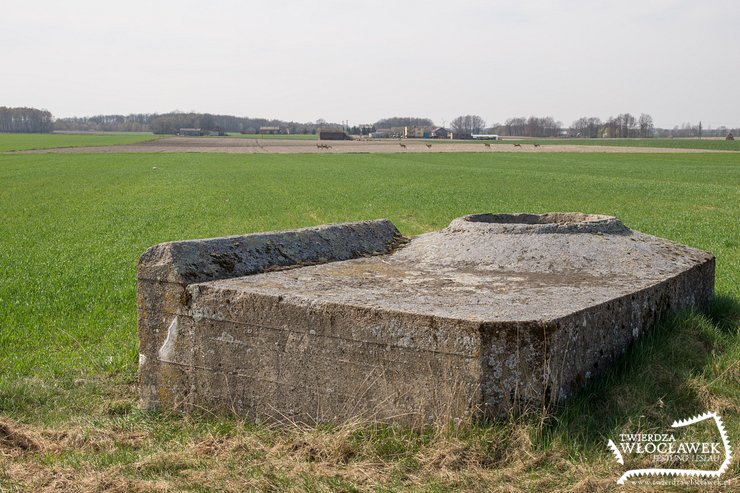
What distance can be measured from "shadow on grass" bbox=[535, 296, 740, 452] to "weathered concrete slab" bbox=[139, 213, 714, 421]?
0.12m

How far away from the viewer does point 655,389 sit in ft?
16.1

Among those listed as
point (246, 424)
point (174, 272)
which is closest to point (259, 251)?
point (174, 272)

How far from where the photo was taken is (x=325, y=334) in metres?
4.86

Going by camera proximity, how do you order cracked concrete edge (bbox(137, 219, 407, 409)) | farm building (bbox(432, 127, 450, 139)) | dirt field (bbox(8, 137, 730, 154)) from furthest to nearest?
farm building (bbox(432, 127, 450, 139)) → dirt field (bbox(8, 137, 730, 154)) → cracked concrete edge (bbox(137, 219, 407, 409))

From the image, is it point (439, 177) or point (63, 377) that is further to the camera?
→ point (439, 177)

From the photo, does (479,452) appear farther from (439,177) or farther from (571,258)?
(439,177)

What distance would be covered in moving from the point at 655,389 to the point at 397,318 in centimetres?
174

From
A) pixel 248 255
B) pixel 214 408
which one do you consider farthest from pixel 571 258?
pixel 214 408

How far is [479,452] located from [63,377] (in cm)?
407

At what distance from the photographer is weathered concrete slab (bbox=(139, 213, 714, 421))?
4.46m

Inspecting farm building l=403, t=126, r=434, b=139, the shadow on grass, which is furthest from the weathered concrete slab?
farm building l=403, t=126, r=434, b=139

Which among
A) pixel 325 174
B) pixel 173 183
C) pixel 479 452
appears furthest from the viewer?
pixel 325 174

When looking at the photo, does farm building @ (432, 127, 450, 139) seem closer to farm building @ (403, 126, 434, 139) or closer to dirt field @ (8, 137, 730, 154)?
farm building @ (403, 126, 434, 139)

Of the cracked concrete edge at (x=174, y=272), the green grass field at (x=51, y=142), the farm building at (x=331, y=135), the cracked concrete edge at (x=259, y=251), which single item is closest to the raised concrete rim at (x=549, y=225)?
the cracked concrete edge at (x=259, y=251)
